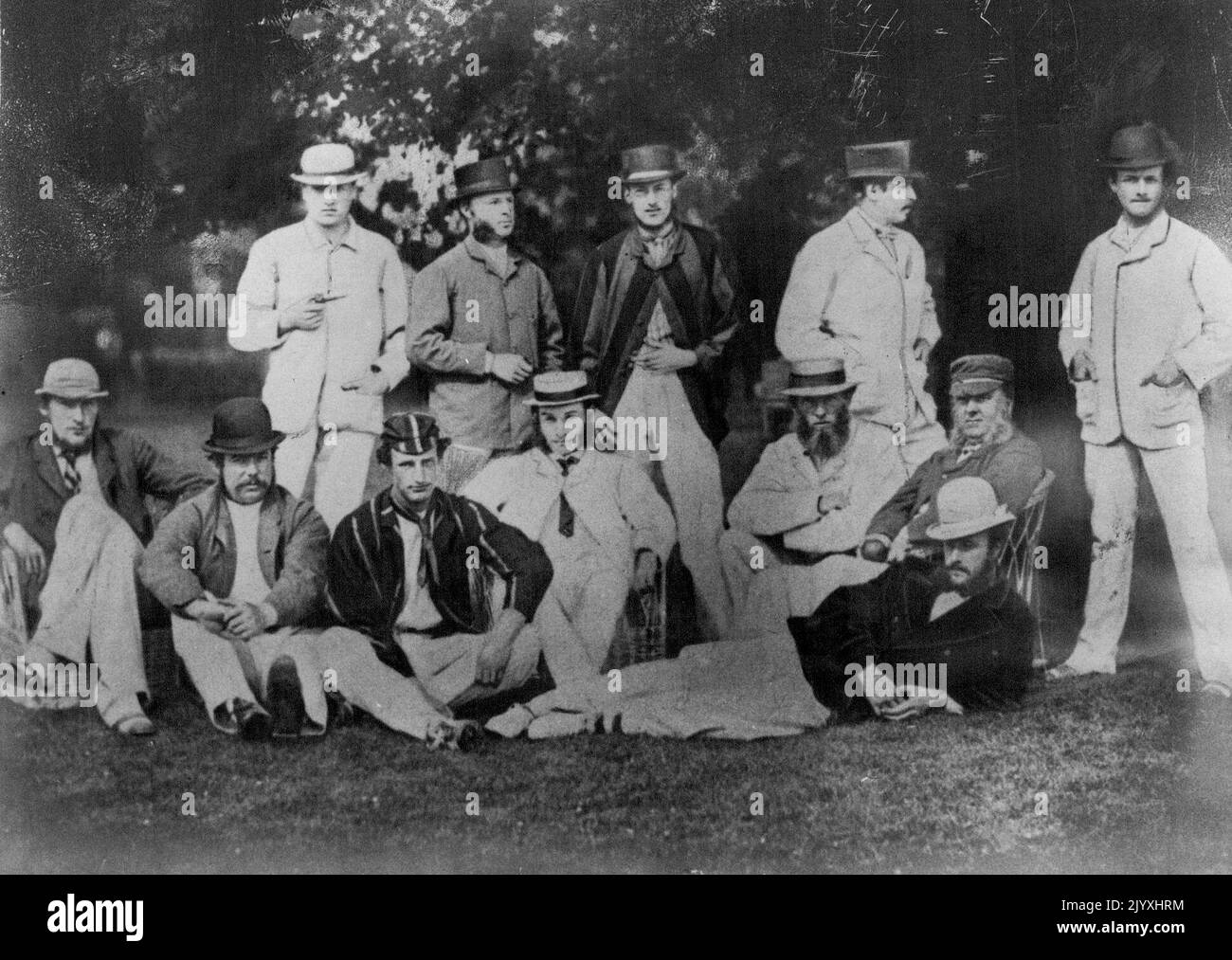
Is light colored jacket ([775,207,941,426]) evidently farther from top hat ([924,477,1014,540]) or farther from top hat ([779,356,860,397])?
top hat ([924,477,1014,540])

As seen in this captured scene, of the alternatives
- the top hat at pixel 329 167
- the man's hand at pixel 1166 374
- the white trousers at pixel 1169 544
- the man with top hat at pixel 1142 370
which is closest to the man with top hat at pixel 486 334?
the top hat at pixel 329 167

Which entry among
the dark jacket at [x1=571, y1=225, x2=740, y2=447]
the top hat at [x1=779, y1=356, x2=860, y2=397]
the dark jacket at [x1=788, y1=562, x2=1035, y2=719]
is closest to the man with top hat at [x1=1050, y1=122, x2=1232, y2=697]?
the dark jacket at [x1=788, y1=562, x2=1035, y2=719]

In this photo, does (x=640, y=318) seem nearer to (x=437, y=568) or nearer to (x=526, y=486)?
(x=526, y=486)

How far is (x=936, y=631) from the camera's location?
640 cm

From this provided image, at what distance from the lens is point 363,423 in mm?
6398

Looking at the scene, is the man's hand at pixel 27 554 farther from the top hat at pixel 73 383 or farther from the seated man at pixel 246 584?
the top hat at pixel 73 383

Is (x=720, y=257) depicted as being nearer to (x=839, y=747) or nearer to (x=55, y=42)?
(x=839, y=747)

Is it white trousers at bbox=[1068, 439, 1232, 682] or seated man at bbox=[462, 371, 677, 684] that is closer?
seated man at bbox=[462, 371, 677, 684]

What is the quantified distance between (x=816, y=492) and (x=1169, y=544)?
5.86 feet

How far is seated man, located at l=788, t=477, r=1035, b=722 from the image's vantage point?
251 inches

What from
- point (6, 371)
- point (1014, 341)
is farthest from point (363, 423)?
point (1014, 341)

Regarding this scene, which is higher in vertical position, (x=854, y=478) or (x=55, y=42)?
(x=55, y=42)

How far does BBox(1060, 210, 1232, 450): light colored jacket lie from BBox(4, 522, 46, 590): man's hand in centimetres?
513

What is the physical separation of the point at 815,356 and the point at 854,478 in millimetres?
626
